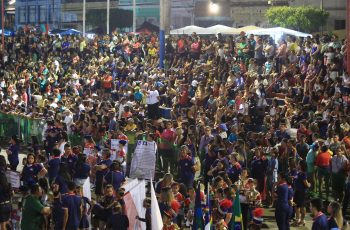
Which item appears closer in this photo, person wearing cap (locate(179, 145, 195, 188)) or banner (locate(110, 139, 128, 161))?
person wearing cap (locate(179, 145, 195, 188))

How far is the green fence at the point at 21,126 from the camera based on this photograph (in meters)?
30.6

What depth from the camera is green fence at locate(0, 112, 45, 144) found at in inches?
1203

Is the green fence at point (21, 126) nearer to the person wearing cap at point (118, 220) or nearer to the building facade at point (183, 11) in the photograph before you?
the person wearing cap at point (118, 220)

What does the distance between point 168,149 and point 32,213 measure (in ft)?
29.5

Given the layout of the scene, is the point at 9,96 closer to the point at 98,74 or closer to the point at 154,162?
the point at 98,74

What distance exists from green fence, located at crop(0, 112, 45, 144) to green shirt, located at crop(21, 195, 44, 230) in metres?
13.9

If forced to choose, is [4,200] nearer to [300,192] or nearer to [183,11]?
[300,192]

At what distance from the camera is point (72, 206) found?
16734 mm

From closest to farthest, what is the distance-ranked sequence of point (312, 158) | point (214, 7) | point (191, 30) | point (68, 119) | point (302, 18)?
point (312, 158) < point (68, 119) < point (191, 30) < point (302, 18) < point (214, 7)

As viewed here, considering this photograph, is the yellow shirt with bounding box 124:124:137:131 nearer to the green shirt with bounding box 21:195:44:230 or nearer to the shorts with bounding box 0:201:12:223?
the shorts with bounding box 0:201:12:223

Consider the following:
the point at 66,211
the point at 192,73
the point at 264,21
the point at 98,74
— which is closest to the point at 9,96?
the point at 98,74

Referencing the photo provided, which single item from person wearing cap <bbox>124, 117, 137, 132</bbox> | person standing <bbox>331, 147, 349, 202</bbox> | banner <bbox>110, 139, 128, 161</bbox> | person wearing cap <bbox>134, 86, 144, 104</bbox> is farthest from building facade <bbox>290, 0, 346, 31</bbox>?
person standing <bbox>331, 147, 349, 202</bbox>

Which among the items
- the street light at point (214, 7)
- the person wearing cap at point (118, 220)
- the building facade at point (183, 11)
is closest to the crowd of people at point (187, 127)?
the person wearing cap at point (118, 220)

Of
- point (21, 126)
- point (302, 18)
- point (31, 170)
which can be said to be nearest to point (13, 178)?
point (31, 170)
